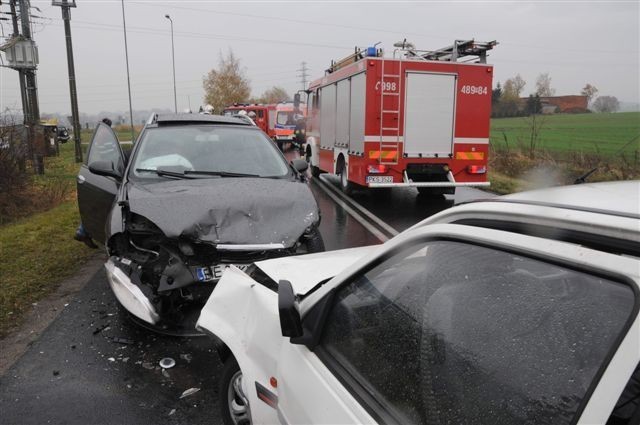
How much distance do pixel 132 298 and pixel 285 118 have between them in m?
29.5

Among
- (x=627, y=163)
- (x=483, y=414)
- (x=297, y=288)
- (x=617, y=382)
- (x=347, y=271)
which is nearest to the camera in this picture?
(x=617, y=382)

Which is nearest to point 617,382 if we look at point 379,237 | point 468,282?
point 468,282

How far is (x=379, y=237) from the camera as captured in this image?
26.0 feet

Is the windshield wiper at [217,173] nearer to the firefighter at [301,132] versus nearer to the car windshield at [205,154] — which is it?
the car windshield at [205,154]

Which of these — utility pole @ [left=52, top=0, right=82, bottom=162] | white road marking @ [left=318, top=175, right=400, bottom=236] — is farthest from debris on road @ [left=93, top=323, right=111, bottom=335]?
utility pole @ [left=52, top=0, right=82, bottom=162]

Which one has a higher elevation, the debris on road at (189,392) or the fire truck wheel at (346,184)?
the fire truck wheel at (346,184)

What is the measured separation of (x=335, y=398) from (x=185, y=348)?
2.68 metres

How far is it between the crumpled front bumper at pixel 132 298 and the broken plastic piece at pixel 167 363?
1.01 feet

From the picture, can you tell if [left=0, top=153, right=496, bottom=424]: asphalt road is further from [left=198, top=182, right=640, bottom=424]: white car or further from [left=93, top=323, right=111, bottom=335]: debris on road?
[left=198, top=182, right=640, bottom=424]: white car

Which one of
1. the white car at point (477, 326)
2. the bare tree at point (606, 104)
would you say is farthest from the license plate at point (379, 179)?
the bare tree at point (606, 104)

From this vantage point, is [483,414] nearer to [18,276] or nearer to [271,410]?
[271,410]

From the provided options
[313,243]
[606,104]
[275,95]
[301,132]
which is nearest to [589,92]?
[606,104]

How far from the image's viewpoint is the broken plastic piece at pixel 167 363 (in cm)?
374

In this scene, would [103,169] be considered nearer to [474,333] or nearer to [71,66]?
[474,333]
